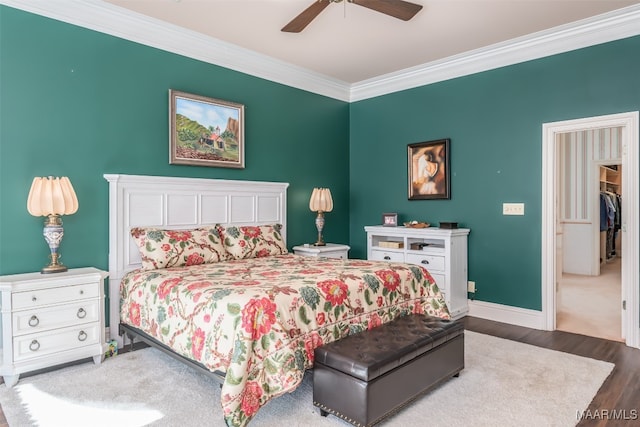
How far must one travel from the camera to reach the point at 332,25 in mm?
3865

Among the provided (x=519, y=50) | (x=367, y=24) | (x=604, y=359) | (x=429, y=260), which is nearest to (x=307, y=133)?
(x=367, y=24)

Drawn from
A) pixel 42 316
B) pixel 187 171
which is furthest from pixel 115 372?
pixel 187 171

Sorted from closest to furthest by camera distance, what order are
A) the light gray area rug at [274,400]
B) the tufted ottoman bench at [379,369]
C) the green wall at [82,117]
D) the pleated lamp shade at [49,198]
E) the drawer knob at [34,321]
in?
1. the tufted ottoman bench at [379,369]
2. the light gray area rug at [274,400]
3. the drawer knob at [34,321]
4. the pleated lamp shade at [49,198]
5. the green wall at [82,117]

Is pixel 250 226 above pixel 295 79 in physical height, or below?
below

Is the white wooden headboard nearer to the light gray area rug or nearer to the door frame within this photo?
the light gray area rug

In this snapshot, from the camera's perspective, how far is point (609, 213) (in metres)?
7.51

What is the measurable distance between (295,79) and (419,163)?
6.30 feet

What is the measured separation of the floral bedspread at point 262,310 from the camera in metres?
2.20

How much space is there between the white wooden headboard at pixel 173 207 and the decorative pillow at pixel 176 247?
16 cm

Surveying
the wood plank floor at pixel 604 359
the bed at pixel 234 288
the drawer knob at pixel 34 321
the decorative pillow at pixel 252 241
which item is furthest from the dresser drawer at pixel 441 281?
Result: the drawer knob at pixel 34 321

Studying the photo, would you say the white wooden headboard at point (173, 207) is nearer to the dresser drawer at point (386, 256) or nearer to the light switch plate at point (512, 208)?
the dresser drawer at point (386, 256)

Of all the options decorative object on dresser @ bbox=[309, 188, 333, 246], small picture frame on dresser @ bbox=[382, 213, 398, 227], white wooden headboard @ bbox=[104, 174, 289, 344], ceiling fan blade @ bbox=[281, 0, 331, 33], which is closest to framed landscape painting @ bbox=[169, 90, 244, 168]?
white wooden headboard @ bbox=[104, 174, 289, 344]

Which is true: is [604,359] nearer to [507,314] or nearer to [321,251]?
[507,314]

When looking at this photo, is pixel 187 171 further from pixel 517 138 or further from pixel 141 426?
pixel 517 138
